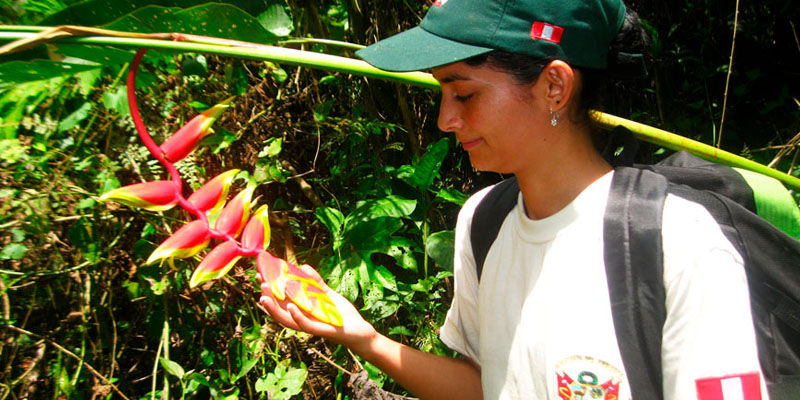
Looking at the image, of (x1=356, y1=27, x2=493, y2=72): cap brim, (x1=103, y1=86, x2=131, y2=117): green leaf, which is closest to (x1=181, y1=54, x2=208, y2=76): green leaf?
(x1=103, y1=86, x2=131, y2=117): green leaf

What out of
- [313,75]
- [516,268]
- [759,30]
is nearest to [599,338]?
[516,268]

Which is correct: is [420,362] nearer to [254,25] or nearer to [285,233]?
[254,25]

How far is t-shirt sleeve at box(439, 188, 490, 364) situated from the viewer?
1.18 metres

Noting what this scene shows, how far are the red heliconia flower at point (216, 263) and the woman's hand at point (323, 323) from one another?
3.0 inches

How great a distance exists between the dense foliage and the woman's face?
49 cm

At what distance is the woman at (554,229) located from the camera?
755 mm

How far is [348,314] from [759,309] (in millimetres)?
697

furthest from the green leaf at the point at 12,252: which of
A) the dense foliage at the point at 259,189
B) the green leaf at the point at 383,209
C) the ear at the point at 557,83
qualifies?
the ear at the point at 557,83

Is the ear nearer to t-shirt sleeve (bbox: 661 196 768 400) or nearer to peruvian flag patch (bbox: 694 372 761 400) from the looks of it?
t-shirt sleeve (bbox: 661 196 768 400)

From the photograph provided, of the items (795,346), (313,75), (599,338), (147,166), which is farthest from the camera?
(313,75)

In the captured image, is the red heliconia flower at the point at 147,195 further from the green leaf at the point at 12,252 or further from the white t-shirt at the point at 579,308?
the green leaf at the point at 12,252

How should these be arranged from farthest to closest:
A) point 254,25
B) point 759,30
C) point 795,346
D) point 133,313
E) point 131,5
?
1. point 759,30
2. point 133,313
3. point 254,25
4. point 131,5
5. point 795,346

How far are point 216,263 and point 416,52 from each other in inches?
20.1

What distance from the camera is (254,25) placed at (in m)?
1.10
